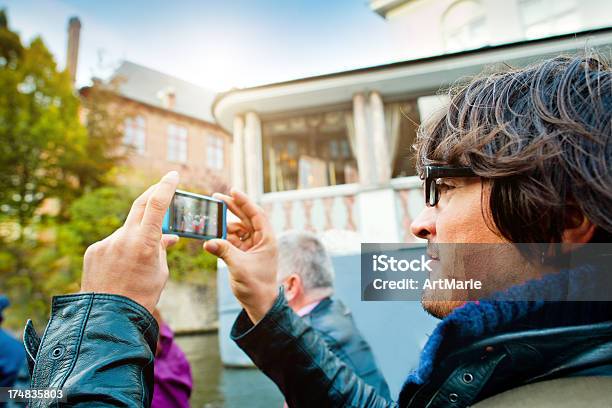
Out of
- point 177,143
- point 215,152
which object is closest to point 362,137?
point 215,152

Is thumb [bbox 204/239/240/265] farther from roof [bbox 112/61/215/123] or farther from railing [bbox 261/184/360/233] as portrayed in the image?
roof [bbox 112/61/215/123]

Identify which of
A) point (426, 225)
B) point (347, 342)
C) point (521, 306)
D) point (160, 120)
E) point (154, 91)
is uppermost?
point (154, 91)

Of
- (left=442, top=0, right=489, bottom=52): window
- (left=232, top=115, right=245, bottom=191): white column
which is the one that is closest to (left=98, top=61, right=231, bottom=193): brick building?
(left=232, top=115, right=245, bottom=191): white column

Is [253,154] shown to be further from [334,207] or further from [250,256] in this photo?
[250,256]

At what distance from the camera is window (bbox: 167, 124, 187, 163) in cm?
1043

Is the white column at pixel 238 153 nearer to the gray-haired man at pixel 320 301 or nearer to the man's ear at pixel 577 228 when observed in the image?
the gray-haired man at pixel 320 301

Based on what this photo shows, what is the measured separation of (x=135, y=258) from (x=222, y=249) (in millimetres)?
282

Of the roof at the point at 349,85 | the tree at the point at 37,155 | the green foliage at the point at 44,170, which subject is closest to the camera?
the roof at the point at 349,85

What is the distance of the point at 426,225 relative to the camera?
2.21ft

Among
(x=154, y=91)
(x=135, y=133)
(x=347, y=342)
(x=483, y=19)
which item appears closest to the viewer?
(x=347, y=342)

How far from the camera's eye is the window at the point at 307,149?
5223mm

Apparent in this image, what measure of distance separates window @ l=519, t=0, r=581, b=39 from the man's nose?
2444mm

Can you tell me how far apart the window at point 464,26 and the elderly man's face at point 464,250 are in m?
2.80

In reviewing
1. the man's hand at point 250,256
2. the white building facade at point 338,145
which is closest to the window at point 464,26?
the white building facade at point 338,145
